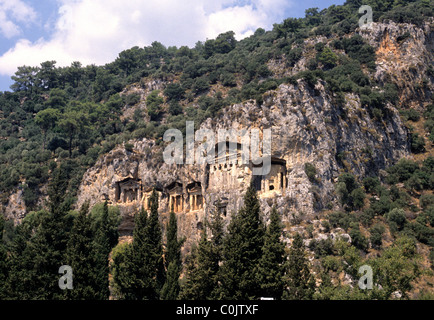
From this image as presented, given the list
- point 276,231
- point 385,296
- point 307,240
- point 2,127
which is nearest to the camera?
point 385,296

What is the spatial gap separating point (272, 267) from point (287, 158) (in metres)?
Result: 20.1

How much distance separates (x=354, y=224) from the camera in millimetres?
56281

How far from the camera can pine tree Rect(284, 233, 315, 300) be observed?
42.5 meters

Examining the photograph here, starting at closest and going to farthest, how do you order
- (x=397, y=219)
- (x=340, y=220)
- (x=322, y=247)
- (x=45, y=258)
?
1. (x=45, y=258)
2. (x=322, y=247)
3. (x=340, y=220)
4. (x=397, y=219)

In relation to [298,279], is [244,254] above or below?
above

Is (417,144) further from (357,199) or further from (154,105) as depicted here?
(154,105)

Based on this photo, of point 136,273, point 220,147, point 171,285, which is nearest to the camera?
Result: point 171,285

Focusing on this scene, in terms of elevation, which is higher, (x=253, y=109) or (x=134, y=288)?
(x=253, y=109)

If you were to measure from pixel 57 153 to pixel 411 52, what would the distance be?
65.7 meters

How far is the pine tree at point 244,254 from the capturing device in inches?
1738

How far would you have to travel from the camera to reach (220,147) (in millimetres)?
67375

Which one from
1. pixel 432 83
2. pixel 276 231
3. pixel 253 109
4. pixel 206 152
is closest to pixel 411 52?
pixel 432 83

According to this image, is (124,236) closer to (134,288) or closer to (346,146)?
(134,288)

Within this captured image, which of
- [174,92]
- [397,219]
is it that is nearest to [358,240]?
[397,219]
